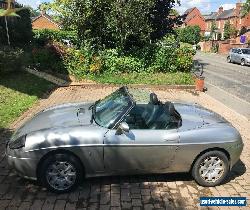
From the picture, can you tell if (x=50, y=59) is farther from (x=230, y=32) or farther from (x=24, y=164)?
(x=230, y=32)

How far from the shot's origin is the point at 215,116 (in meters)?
6.30

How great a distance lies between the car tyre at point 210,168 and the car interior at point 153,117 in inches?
29.3

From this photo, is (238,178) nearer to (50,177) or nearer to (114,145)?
(114,145)

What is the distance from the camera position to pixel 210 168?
5.76 metres

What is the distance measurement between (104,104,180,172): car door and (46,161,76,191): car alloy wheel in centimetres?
58

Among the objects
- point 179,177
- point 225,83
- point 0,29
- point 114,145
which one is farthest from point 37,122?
point 0,29

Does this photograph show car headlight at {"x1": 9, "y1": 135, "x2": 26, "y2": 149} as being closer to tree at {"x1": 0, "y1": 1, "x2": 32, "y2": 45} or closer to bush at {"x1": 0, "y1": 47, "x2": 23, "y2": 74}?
bush at {"x1": 0, "y1": 47, "x2": 23, "y2": 74}

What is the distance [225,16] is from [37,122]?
7903 centimetres

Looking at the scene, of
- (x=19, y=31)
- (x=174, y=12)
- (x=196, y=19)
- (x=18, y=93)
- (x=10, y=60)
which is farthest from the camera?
(x=196, y=19)

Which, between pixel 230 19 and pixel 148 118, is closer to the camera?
pixel 148 118

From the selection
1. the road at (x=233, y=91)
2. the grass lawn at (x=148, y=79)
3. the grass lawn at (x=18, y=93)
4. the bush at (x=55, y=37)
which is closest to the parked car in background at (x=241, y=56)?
the road at (x=233, y=91)

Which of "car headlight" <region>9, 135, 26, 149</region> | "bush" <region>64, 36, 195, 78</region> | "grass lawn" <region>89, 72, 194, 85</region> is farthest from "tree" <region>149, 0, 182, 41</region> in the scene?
"car headlight" <region>9, 135, 26, 149</region>

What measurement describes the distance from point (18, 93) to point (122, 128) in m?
7.93

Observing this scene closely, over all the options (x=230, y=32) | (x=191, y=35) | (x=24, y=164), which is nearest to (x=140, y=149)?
(x=24, y=164)
